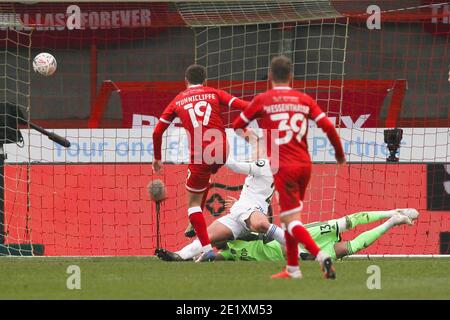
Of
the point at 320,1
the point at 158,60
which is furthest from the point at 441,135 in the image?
the point at 158,60

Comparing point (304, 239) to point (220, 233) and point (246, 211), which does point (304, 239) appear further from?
point (220, 233)

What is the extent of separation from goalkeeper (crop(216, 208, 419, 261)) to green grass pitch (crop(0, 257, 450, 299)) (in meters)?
0.22

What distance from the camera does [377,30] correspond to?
58.1 feet

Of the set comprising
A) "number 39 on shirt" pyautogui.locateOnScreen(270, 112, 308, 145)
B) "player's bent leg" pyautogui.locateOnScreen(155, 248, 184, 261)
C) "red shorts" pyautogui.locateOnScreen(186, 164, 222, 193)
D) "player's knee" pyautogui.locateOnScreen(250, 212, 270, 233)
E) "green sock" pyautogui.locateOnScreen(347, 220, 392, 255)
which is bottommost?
"player's bent leg" pyautogui.locateOnScreen(155, 248, 184, 261)

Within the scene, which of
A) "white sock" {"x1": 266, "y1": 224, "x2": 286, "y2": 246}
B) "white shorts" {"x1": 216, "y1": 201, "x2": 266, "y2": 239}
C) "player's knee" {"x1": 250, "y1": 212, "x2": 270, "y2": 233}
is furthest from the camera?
"white shorts" {"x1": 216, "y1": 201, "x2": 266, "y2": 239}

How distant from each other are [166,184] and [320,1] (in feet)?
10.5

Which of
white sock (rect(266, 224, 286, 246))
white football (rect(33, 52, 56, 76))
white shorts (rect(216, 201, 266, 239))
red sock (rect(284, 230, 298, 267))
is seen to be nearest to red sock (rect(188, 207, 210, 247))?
white shorts (rect(216, 201, 266, 239))

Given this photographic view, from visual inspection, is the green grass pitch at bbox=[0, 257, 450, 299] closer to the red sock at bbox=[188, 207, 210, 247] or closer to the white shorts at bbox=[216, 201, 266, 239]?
the red sock at bbox=[188, 207, 210, 247]

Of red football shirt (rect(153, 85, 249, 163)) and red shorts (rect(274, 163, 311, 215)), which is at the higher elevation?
red football shirt (rect(153, 85, 249, 163))

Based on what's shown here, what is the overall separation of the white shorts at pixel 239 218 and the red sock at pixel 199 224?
50cm

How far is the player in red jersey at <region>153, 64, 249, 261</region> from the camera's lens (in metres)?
12.6

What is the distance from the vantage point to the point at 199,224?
12602mm

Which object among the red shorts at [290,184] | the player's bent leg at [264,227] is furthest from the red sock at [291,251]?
the player's bent leg at [264,227]

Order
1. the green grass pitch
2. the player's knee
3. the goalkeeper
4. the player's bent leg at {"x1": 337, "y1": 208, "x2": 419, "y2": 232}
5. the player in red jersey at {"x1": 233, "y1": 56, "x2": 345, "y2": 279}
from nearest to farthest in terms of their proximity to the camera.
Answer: the green grass pitch → the player in red jersey at {"x1": 233, "y1": 56, "x2": 345, "y2": 279} → the player's knee → the goalkeeper → the player's bent leg at {"x1": 337, "y1": 208, "x2": 419, "y2": 232}
